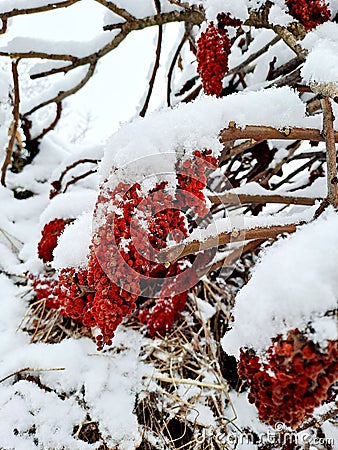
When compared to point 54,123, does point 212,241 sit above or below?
below

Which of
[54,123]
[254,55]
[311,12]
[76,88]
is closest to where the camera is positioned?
[311,12]

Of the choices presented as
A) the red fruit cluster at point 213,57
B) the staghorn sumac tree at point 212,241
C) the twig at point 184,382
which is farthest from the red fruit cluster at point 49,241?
the red fruit cluster at point 213,57

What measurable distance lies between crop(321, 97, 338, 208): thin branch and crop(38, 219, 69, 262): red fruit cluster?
24.7 inches

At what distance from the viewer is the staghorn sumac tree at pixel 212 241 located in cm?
41

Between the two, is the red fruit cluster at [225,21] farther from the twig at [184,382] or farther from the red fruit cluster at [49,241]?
the twig at [184,382]

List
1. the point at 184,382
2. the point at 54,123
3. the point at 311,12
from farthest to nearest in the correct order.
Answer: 1. the point at 54,123
2. the point at 184,382
3. the point at 311,12

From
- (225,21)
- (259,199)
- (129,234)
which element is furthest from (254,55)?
(129,234)

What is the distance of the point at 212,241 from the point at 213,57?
15.5 inches

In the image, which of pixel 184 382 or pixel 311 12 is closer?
pixel 311 12

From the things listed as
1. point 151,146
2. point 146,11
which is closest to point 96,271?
point 151,146

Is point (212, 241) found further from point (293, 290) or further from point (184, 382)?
point (184, 382)

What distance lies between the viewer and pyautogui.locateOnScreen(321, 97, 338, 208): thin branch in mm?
535

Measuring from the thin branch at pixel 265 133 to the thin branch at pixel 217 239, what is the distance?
13 centimetres

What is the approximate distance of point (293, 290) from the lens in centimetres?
40
